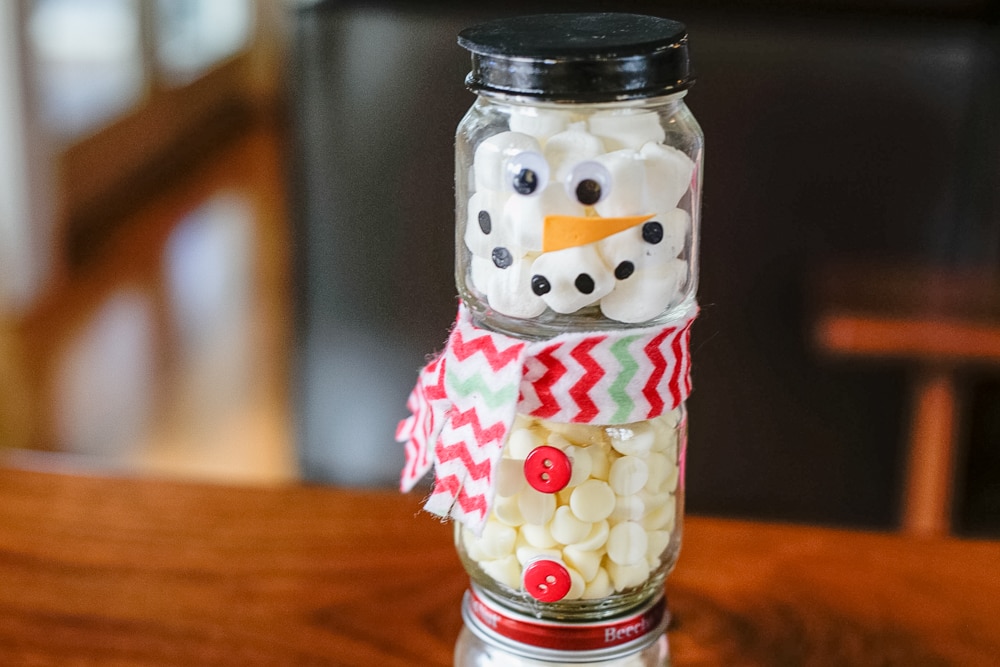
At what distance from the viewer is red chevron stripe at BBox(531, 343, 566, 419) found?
1.77 ft

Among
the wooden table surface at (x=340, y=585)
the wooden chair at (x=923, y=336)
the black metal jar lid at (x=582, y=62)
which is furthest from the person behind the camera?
the wooden chair at (x=923, y=336)

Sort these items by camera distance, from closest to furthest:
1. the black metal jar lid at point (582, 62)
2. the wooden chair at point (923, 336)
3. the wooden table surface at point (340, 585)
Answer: the black metal jar lid at point (582, 62) < the wooden table surface at point (340, 585) < the wooden chair at point (923, 336)

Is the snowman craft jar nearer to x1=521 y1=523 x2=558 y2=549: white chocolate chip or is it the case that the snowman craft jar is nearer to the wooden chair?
x1=521 y1=523 x2=558 y2=549: white chocolate chip

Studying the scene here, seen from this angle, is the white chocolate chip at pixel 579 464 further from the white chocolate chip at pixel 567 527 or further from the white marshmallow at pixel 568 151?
the white marshmallow at pixel 568 151

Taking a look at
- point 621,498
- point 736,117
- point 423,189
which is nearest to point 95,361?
point 423,189

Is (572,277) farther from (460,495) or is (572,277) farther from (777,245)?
(777,245)

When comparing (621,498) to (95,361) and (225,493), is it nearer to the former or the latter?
(225,493)

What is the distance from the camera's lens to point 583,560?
57cm

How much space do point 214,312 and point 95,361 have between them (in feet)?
1.35

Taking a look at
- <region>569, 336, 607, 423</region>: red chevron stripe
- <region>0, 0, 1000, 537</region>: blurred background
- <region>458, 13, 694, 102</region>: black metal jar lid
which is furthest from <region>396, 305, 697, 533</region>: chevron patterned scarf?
<region>0, 0, 1000, 537</region>: blurred background

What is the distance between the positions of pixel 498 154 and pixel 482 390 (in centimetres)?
11

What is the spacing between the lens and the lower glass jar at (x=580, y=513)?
1.83 feet

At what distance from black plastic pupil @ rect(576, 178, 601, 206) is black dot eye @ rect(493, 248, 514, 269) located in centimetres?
4

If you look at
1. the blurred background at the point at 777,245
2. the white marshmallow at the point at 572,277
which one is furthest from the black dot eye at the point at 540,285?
the blurred background at the point at 777,245
